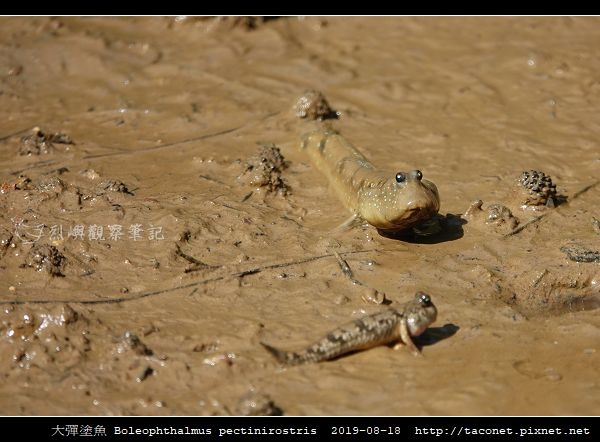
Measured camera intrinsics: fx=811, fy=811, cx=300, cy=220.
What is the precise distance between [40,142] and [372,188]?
282 cm

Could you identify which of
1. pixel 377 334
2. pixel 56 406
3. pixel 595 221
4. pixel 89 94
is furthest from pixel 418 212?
pixel 89 94

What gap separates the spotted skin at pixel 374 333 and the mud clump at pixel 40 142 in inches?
127

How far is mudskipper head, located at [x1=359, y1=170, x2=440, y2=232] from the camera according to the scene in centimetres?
498

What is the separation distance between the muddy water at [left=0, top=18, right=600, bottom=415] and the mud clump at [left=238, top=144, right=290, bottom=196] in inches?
0.7

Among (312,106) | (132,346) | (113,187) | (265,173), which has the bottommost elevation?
(132,346)

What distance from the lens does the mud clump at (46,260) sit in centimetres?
490

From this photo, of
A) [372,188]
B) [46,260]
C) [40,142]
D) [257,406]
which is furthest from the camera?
[40,142]

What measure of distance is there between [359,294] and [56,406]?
180 cm

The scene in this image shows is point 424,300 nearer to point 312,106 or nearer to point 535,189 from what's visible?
point 535,189

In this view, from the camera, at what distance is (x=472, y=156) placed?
6500 millimetres

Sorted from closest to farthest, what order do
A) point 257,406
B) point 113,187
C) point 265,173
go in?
point 257,406
point 113,187
point 265,173

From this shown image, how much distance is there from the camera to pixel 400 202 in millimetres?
4996

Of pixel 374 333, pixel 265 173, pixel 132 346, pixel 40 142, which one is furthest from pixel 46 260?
pixel 374 333

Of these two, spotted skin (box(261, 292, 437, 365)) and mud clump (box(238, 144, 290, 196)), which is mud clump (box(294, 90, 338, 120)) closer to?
mud clump (box(238, 144, 290, 196))
